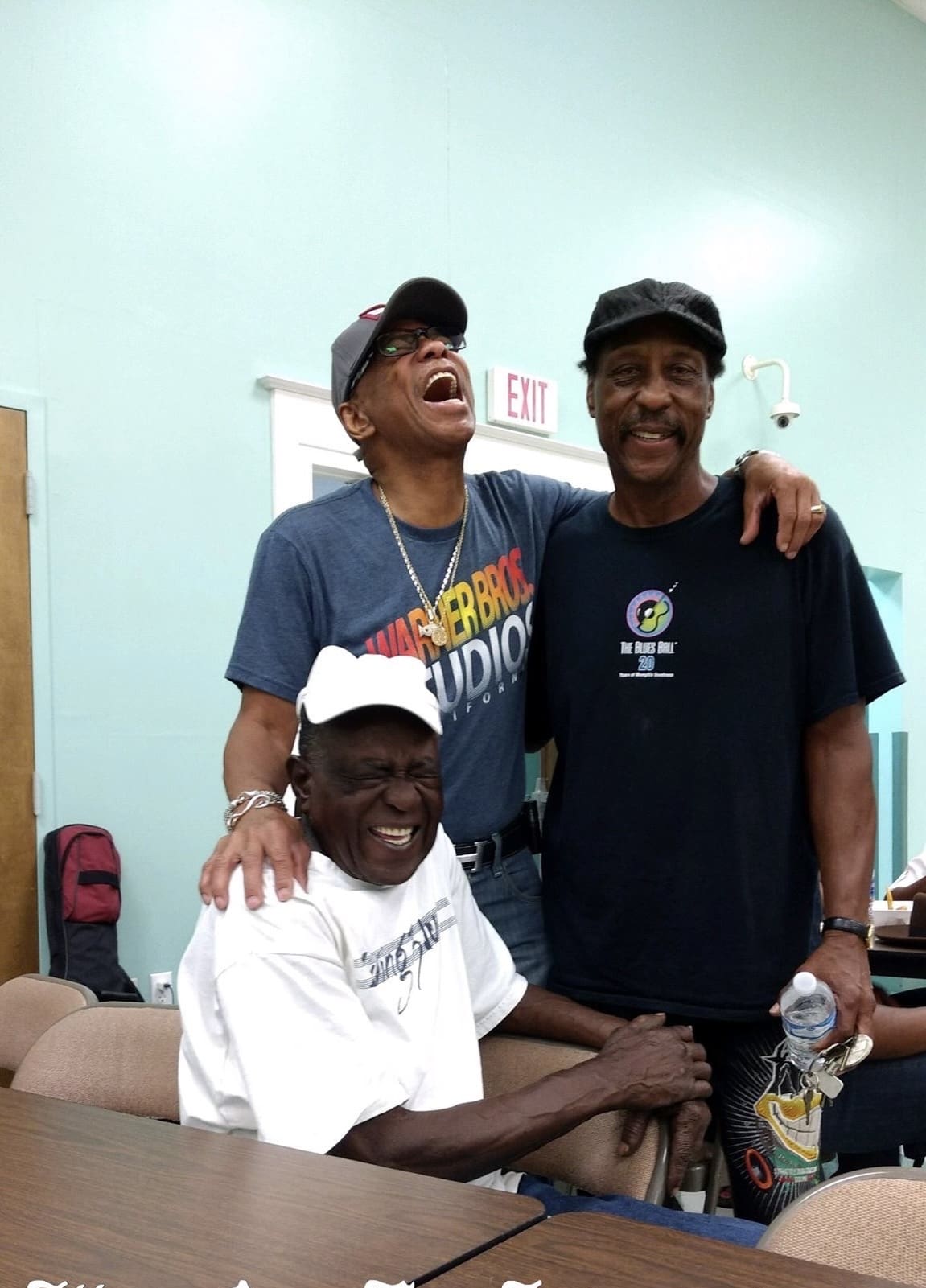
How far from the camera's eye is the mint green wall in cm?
394

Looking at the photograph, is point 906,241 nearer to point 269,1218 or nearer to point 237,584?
point 237,584

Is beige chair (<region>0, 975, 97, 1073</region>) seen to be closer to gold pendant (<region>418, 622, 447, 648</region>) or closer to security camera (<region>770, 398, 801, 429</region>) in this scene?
gold pendant (<region>418, 622, 447, 648</region>)

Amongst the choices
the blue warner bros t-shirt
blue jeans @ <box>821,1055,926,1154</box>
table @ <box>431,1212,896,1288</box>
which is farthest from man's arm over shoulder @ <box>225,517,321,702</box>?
blue jeans @ <box>821,1055,926,1154</box>

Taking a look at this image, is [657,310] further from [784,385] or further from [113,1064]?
[784,385]

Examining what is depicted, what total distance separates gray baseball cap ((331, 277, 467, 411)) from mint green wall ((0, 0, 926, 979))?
2.01 metres

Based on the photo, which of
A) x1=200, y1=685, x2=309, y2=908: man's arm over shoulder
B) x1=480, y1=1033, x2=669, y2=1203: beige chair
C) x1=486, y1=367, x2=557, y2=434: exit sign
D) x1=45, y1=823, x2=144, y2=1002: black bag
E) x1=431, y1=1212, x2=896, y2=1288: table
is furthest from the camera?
x1=486, y1=367, x2=557, y2=434: exit sign

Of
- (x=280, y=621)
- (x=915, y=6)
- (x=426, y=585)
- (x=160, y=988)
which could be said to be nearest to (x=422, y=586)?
(x=426, y=585)

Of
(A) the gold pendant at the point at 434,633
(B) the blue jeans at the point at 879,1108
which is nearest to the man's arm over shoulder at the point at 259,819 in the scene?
(A) the gold pendant at the point at 434,633

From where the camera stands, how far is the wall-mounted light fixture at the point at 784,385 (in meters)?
6.88

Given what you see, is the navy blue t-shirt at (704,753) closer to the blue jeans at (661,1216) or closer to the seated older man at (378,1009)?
the seated older man at (378,1009)

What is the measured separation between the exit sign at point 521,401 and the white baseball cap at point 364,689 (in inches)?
146

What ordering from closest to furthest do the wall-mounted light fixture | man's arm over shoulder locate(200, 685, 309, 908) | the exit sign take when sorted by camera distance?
man's arm over shoulder locate(200, 685, 309, 908), the exit sign, the wall-mounted light fixture

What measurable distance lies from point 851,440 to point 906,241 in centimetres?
159
